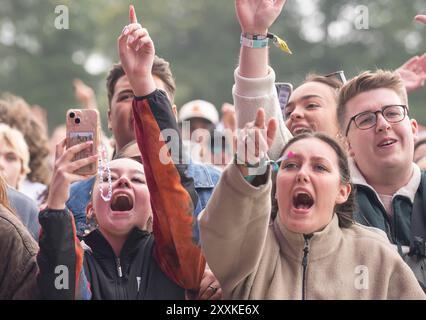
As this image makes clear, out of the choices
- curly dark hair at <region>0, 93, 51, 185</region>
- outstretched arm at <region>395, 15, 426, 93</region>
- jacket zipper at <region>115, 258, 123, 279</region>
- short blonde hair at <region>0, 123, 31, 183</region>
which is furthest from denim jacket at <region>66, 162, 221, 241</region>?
curly dark hair at <region>0, 93, 51, 185</region>

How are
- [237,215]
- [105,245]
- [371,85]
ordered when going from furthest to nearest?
[371,85]
[105,245]
[237,215]

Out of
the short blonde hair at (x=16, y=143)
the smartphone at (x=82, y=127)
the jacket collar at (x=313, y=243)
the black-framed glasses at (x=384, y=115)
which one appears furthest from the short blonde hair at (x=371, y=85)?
the short blonde hair at (x=16, y=143)

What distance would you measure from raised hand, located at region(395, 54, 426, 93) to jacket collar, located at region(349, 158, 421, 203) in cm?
108

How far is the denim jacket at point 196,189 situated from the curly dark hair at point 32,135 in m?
1.95

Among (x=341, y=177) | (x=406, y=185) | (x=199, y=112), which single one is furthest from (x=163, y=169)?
(x=199, y=112)

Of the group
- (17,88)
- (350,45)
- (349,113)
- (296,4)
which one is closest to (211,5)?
(296,4)

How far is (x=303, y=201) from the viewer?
4.42m

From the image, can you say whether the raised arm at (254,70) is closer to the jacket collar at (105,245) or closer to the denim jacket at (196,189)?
the denim jacket at (196,189)

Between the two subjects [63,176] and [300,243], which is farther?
[300,243]

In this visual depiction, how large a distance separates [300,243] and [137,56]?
3.33 feet

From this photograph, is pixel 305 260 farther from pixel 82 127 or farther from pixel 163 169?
pixel 82 127

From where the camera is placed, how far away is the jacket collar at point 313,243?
14.3ft
